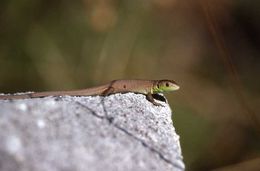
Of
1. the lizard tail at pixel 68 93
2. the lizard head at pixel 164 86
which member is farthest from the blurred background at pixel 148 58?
the lizard tail at pixel 68 93

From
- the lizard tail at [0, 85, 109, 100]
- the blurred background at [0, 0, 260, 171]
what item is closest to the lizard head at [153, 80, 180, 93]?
the lizard tail at [0, 85, 109, 100]

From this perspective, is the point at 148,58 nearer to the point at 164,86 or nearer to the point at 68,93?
A: the point at 164,86

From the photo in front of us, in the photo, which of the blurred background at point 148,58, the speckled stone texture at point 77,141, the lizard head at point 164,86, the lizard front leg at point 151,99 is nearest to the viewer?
the speckled stone texture at point 77,141

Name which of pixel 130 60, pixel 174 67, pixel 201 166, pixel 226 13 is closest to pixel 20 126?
pixel 201 166

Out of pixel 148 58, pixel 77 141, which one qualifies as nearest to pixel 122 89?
pixel 77 141

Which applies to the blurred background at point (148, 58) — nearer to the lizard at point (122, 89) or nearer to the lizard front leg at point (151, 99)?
the lizard at point (122, 89)
